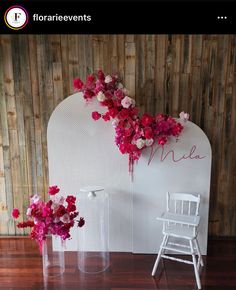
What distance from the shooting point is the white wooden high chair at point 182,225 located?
3.02 metres

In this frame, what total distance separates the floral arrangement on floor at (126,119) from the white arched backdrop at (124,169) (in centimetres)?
13

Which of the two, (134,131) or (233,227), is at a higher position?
(134,131)

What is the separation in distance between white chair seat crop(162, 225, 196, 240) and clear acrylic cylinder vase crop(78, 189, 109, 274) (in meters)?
0.67

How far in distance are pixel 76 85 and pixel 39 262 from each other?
69.1 inches

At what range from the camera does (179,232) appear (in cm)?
305

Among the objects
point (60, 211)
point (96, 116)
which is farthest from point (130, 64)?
point (60, 211)

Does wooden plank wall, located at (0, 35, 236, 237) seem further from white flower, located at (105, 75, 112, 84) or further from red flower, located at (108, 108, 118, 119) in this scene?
red flower, located at (108, 108, 118, 119)

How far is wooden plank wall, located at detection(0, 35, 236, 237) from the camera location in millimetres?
3342

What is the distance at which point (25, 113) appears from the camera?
3.57 metres

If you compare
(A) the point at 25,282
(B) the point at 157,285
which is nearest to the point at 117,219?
(B) the point at 157,285

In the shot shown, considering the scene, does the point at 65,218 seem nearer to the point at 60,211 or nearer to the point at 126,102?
the point at 60,211
